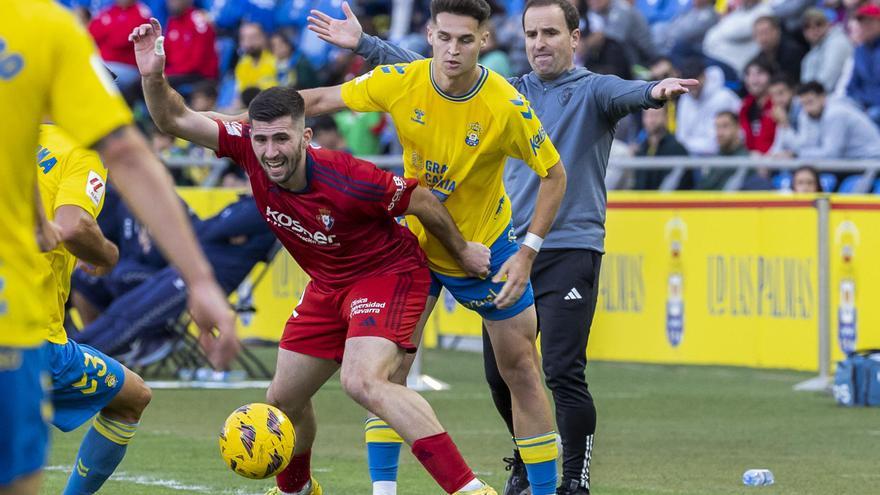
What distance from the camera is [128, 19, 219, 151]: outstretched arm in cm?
695

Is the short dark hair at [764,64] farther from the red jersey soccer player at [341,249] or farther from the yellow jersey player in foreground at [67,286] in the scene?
the yellow jersey player in foreground at [67,286]

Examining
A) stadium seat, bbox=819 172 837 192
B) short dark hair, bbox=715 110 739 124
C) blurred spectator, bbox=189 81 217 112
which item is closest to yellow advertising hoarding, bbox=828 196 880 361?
stadium seat, bbox=819 172 837 192

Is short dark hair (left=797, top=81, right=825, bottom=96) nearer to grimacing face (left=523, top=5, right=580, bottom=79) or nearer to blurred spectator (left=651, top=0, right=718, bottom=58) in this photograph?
blurred spectator (left=651, top=0, right=718, bottom=58)

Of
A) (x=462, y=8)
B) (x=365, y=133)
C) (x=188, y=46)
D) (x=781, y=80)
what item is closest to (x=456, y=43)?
(x=462, y=8)

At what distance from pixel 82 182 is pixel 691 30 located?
14737 millimetres

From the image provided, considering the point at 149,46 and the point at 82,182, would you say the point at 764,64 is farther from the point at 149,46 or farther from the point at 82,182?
the point at 82,182

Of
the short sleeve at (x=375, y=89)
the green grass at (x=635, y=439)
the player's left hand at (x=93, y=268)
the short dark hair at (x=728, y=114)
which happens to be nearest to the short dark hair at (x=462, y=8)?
the short sleeve at (x=375, y=89)

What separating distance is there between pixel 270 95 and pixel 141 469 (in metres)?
3.22

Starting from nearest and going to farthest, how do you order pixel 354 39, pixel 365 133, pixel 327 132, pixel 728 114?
pixel 354 39
pixel 327 132
pixel 728 114
pixel 365 133

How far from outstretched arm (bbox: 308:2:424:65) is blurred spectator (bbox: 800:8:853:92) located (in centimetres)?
1070

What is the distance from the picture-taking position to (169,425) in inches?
465

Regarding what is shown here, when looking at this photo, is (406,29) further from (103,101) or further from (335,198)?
(103,101)

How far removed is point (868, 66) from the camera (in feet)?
58.2

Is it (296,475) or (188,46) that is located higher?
(188,46)
